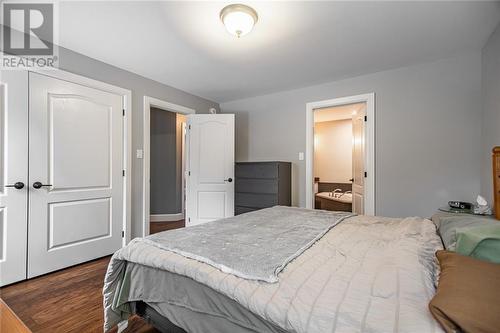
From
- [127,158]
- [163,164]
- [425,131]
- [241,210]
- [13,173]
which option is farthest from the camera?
[163,164]

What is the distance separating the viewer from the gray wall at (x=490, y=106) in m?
2.07

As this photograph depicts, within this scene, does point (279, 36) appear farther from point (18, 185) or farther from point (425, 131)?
point (18, 185)

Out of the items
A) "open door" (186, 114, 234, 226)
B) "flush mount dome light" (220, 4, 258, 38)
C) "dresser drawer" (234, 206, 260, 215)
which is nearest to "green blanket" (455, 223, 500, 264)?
"flush mount dome light" (220, 4, 258, 38)

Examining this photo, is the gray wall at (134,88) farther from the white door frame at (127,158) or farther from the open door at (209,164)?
the open door at (209,164)

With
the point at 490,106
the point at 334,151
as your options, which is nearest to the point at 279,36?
the point at 490,106

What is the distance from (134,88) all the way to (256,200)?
228 cm

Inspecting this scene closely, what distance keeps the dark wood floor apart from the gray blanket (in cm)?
73

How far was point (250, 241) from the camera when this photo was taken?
4.44 ft

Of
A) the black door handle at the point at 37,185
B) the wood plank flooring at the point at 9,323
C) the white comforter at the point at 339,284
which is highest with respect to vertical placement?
the black door handle at the point at 37,185

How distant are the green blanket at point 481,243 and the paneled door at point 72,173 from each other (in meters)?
3.20

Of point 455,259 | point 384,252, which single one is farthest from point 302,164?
point 455,259

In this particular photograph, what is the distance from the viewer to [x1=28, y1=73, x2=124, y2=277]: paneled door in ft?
7.57

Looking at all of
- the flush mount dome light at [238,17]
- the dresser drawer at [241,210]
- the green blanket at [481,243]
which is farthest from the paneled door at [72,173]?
the green blanket at [481,243]

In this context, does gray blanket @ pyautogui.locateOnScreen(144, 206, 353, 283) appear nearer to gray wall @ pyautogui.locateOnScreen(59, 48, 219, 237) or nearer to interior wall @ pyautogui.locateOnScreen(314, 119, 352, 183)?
gray wall @ pyautogui.locateOnScreen(59, 48, 219, 237)
